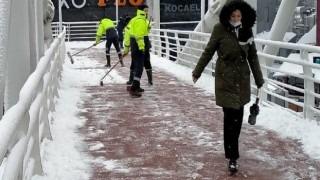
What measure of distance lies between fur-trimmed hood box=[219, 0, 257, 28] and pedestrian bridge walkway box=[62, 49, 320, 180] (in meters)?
1.54

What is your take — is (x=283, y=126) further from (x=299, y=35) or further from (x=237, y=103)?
(x=299, y=35)

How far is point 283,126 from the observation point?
25.1ft

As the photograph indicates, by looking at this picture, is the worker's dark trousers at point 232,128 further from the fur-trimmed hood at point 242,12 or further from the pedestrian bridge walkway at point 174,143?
the fur-trimmed hood at point 242,12

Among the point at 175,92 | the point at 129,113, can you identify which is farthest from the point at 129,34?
the point at 129,113

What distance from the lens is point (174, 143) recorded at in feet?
23.2

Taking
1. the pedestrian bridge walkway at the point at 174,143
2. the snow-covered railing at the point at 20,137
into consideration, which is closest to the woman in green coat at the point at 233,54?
the pedestrian bridge walkway at the point at 174,143

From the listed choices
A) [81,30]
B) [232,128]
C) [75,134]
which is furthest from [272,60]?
[81,30]

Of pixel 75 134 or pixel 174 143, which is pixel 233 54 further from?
pixel 75 134

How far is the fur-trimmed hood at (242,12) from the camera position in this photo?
5406mm

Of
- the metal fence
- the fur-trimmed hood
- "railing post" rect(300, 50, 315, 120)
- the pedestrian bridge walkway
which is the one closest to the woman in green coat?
the fur-trimmed hood

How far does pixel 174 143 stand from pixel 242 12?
2.24m

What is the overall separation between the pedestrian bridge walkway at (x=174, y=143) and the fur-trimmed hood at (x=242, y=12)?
60.5 inches

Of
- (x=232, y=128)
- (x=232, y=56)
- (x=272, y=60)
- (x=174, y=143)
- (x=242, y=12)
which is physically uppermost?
(x=242, y=12)

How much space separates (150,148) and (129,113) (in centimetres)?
270
